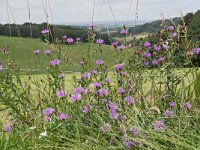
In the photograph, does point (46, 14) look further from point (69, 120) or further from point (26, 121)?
point (69, 120)

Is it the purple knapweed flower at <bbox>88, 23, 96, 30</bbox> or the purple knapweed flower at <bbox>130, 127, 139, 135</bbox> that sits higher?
the purple knapweed flower at <bbox>88, 23, 96, 30</bbox>

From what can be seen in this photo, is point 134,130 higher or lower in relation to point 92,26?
lower

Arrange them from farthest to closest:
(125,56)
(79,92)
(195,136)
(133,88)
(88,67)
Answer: (125,56), (88,67), (133,88), (79,92), (195,136)

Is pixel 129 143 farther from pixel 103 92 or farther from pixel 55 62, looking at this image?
pixel 55 62

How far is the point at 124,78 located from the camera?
3.18 meters

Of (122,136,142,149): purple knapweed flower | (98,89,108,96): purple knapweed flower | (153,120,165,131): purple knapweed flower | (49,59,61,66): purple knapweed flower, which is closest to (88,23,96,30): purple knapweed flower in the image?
(49,59,61,66): purple knapweed flower

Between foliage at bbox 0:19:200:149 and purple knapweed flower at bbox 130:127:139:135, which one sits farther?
foliage at bbox 0:19:200:149

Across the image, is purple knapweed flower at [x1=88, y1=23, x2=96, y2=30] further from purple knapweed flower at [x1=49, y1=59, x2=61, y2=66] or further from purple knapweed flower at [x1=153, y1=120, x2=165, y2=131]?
purple knapweed flower at [x1=153, y1=120, x2=165, y2=131]

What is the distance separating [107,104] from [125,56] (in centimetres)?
100

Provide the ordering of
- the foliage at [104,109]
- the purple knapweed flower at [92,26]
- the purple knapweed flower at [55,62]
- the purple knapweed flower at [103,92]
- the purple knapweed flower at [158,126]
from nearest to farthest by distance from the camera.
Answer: the purple knapweed flower at [158,126] → the foliage at [104,109] → the purple knapweed flower at [103,92] → the purple knapweed flower at [55,62] → the purple knapweed flower at [92,26]

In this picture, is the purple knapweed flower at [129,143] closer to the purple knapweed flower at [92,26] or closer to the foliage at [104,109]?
the foliage at [104,109]

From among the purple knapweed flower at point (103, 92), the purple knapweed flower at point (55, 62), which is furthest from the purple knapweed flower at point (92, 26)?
the purple knapweed flower at point (103, 92)

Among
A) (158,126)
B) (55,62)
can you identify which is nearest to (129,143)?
(158,126)

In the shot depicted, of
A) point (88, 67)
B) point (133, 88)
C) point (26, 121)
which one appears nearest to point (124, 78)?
point (133, 88)
